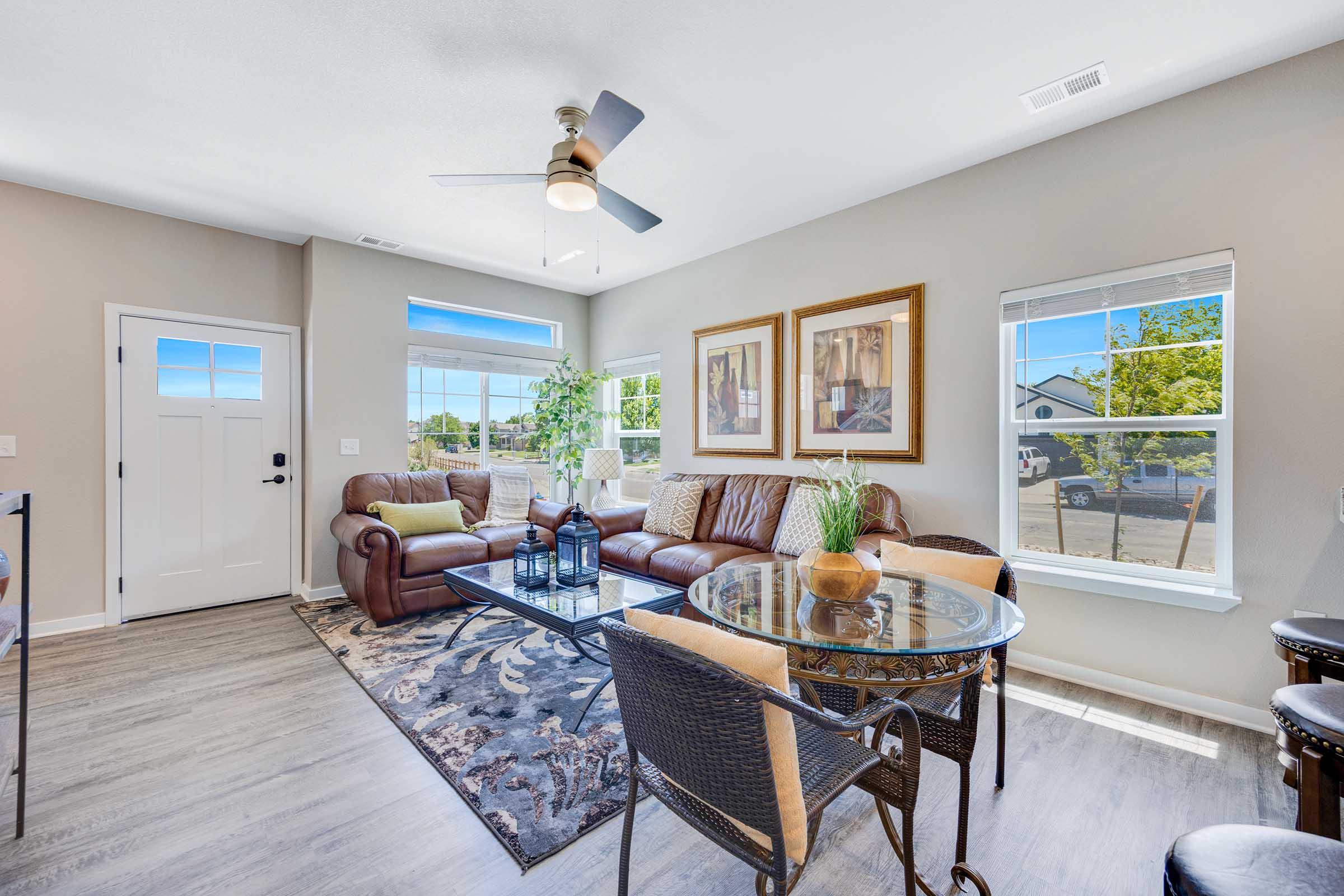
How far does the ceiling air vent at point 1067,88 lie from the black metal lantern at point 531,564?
313cm

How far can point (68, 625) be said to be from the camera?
3568mm

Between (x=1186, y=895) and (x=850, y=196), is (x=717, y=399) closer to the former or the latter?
(x=850, y=196)

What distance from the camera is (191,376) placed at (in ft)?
13.2

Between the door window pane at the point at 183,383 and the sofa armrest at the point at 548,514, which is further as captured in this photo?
the sofa armrest at the point at 548,514

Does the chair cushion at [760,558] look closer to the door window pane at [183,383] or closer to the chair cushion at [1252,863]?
the chair cushion at [1252,863]

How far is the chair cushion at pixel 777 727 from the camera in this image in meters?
1.09

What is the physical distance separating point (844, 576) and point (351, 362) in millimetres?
4270

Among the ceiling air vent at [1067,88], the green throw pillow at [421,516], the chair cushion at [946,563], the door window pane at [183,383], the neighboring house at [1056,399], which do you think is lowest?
the green throw pillow at [421,516]

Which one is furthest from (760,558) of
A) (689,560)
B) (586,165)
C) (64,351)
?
(64,351)

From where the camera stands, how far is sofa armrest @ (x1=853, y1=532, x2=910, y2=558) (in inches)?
118

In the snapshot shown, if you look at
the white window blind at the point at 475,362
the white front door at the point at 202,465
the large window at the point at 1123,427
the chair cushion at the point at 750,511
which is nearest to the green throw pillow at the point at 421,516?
the white front door at the point at 202,465

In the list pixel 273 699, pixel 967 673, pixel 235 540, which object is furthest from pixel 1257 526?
pixel 235 540

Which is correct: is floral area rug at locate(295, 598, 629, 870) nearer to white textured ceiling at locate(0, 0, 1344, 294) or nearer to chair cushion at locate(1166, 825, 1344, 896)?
chair cushion at locate(1166, 825, 1344, 896)

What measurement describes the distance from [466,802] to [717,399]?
3.37 metres
